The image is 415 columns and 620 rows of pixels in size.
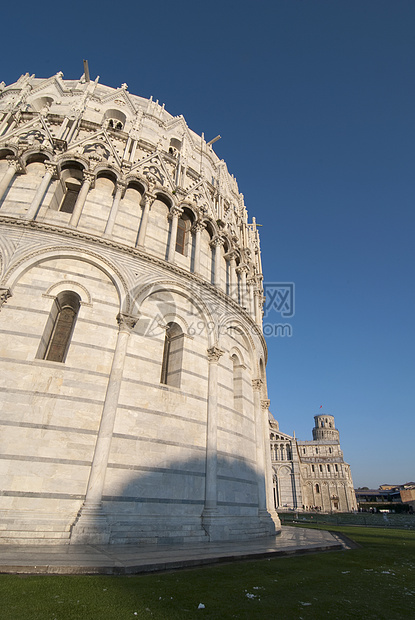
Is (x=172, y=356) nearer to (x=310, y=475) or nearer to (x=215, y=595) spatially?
(x=215, y=595)

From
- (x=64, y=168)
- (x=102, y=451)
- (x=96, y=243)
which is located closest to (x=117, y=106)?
(x=64, y=168)

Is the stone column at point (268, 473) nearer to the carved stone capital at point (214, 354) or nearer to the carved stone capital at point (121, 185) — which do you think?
the carved stone capital at point (214, 354)

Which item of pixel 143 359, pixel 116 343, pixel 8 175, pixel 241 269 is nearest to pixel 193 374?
pixel 143 359

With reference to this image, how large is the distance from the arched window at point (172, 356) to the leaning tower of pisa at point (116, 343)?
63mm

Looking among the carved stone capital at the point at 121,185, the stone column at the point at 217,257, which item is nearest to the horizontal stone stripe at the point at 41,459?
the stone column at the point at 217,257

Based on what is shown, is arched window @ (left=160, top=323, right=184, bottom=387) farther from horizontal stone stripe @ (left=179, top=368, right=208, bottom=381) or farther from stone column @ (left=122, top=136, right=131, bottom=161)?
stone column @ (left=122, top=136, right=131, bottom=161)

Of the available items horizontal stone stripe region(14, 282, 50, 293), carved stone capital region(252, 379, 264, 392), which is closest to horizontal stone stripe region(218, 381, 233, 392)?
carved stone capital region(252, 379, 264, 392)

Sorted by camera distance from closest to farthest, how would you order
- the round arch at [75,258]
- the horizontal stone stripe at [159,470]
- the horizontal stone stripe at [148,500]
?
the horizontal stone stripe at [148,500]
the horizontal stone stripe at [159,470]
the round arch at [75,258]

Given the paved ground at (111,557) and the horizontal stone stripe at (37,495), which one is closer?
the paved ground at (111,557)

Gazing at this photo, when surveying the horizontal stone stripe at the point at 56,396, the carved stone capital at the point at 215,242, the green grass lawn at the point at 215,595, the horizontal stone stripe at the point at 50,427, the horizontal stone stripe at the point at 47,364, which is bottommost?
the green grass lawn at the point at 215,595

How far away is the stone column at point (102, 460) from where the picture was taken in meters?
8.68

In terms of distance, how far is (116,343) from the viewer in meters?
11.5

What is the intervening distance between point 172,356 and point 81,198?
7412 mm

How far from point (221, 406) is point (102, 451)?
5557mm
